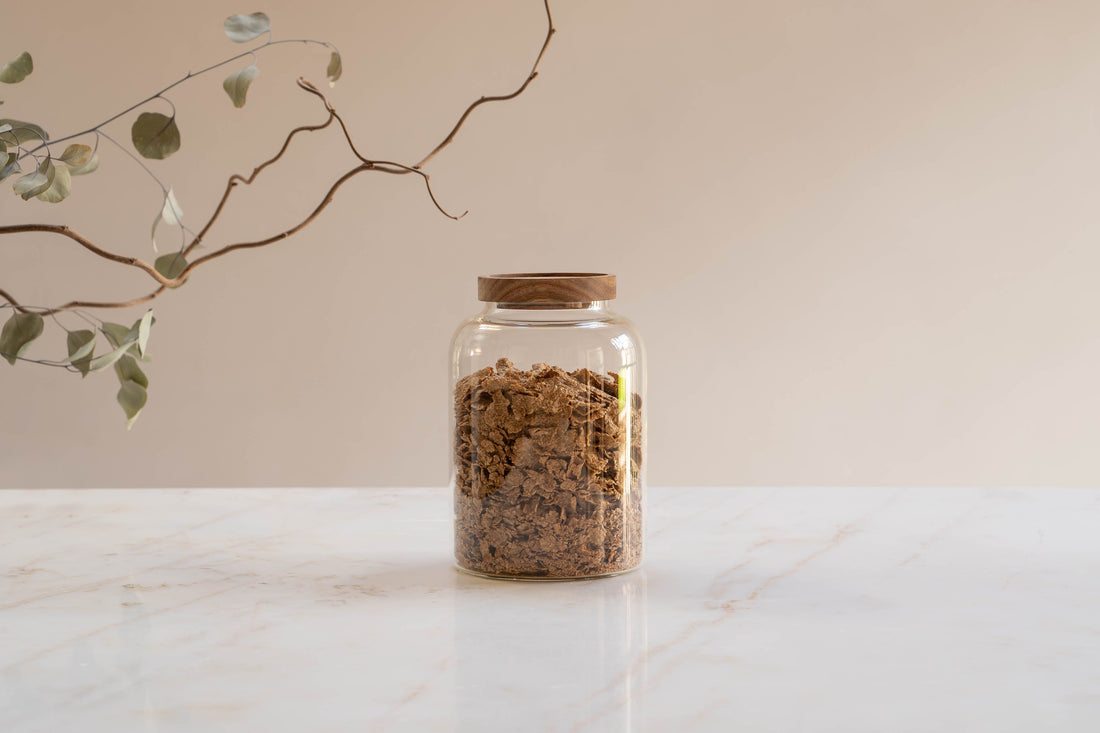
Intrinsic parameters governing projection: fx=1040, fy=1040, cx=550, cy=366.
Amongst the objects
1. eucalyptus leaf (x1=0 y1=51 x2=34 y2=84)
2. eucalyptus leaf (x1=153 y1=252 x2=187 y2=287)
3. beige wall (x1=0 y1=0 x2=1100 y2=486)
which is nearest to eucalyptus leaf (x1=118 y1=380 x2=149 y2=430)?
eucalyptus leaf (x1=153 y1=252 x2=187 y2=287)

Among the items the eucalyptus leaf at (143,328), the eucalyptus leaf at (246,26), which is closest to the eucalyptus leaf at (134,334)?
the eucalyptus leaf at (143,328)

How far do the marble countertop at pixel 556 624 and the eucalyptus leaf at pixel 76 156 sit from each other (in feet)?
1.12

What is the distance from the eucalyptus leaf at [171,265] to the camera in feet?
2.85

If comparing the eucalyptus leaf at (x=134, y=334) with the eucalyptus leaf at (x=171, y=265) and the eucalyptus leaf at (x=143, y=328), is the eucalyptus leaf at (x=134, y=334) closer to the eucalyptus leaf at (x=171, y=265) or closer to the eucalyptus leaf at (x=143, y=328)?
the eucalyptus leaf at (x=143, y=328)

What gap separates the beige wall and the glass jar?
1.36 meters

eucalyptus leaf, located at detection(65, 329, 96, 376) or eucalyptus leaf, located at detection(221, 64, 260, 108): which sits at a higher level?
eucalyptus leaf, located at detection(221, 64, 260, 108)

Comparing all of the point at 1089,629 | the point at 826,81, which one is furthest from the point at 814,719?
the point at 826,81

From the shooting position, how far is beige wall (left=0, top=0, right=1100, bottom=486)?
2.21 m

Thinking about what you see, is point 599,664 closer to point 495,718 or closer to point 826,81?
point 495,718

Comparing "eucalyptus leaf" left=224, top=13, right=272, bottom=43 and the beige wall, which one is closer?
"eucalyptus leaf" left=224, top=13, right=272, bottom=43

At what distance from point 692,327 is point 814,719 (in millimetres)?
1760

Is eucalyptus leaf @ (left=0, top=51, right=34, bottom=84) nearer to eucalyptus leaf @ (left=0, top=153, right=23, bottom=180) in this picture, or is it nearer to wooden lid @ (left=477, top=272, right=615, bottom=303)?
eucalyptus leaf @ (left=0, top=153, right=23, bottom=180)

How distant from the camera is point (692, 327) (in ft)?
7.53

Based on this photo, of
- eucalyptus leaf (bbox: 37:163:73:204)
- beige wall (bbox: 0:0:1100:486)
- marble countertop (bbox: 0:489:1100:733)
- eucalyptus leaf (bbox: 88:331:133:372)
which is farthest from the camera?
beige wall (bbox: 0:0:1100:486)
